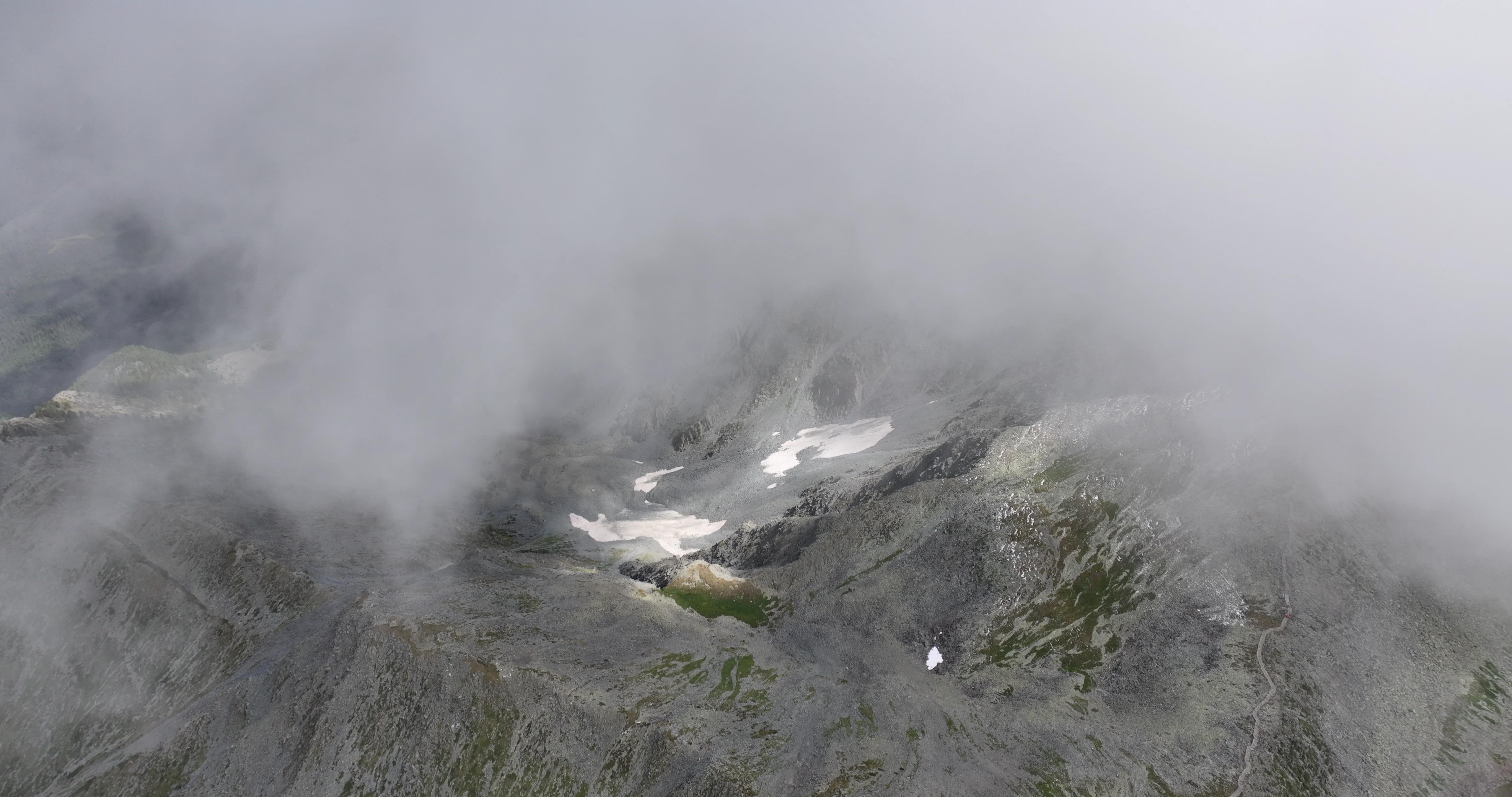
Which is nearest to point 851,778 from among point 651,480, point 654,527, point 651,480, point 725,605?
point 725,605

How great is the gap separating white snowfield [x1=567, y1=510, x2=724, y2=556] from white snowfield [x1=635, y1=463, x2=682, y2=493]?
9.50m

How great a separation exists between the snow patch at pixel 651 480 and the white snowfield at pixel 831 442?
913 inches

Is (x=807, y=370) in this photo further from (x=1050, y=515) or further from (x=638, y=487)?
(x=1050, y=515)

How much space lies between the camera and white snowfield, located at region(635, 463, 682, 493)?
15712cm

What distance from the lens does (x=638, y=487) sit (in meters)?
158

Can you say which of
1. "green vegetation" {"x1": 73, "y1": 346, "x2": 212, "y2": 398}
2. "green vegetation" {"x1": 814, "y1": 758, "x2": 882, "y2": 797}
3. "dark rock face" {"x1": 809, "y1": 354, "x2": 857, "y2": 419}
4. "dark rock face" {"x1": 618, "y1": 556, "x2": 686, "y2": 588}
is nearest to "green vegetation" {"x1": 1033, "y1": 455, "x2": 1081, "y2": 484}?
"green vegetation" {"x1": 814, "y1": 758, "x2": 882, "y2": 797}

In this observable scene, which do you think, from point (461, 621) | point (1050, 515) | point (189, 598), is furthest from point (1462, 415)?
point (189, 598)

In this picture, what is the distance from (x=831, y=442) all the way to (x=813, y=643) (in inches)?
3198

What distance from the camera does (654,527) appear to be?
140 meters

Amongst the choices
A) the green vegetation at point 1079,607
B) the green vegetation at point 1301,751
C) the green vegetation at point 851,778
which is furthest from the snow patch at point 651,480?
the green vegetation at point 1301,751

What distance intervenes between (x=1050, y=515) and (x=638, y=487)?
308 ft

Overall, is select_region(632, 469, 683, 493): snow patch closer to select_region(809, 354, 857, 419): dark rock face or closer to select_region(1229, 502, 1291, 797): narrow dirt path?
select_region(809, 354, 857, 419): dark rock face

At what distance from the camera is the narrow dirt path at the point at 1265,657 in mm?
58250

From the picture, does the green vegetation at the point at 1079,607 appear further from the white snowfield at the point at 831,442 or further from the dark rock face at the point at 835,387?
the dark rock face at the point at 835,387
